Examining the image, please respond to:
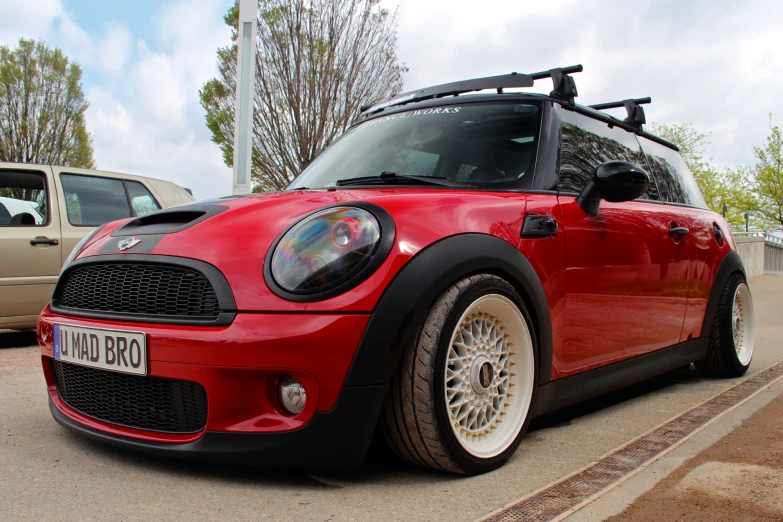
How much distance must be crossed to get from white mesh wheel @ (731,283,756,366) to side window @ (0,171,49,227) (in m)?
5.30

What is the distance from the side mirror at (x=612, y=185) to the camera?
9.77 feet

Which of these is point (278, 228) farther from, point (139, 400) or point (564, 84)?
point (564, 84)

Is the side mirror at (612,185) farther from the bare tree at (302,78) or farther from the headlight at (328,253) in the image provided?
the bare tree at (302,78)

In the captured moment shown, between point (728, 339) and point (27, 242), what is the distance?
206 inches

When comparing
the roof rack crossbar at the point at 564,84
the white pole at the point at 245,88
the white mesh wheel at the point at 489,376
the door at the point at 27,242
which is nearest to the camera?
the white mesh wheel at the point at 489,376

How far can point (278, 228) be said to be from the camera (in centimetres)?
227

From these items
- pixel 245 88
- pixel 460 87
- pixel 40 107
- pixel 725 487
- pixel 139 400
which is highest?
pixel 40 107

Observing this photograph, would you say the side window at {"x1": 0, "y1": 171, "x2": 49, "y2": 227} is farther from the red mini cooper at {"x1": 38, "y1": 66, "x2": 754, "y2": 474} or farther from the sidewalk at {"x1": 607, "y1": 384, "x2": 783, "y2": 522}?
the sidewalk at {"x1": 607, "y1": 384, "x2": 783, "y2": 522}

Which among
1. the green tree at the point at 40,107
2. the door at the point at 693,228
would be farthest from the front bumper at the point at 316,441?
the green tree at the point at 40,107

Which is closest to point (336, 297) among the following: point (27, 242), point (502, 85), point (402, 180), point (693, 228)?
point (402, 180)

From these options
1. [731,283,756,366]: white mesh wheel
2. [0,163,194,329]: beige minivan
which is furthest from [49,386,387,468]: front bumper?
[0,163,194,329]: beige minivan

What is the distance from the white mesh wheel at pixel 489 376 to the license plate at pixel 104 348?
942 millimetres

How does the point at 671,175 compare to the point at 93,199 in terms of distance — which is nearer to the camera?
the point at 671,175

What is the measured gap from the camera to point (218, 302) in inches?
83.6
